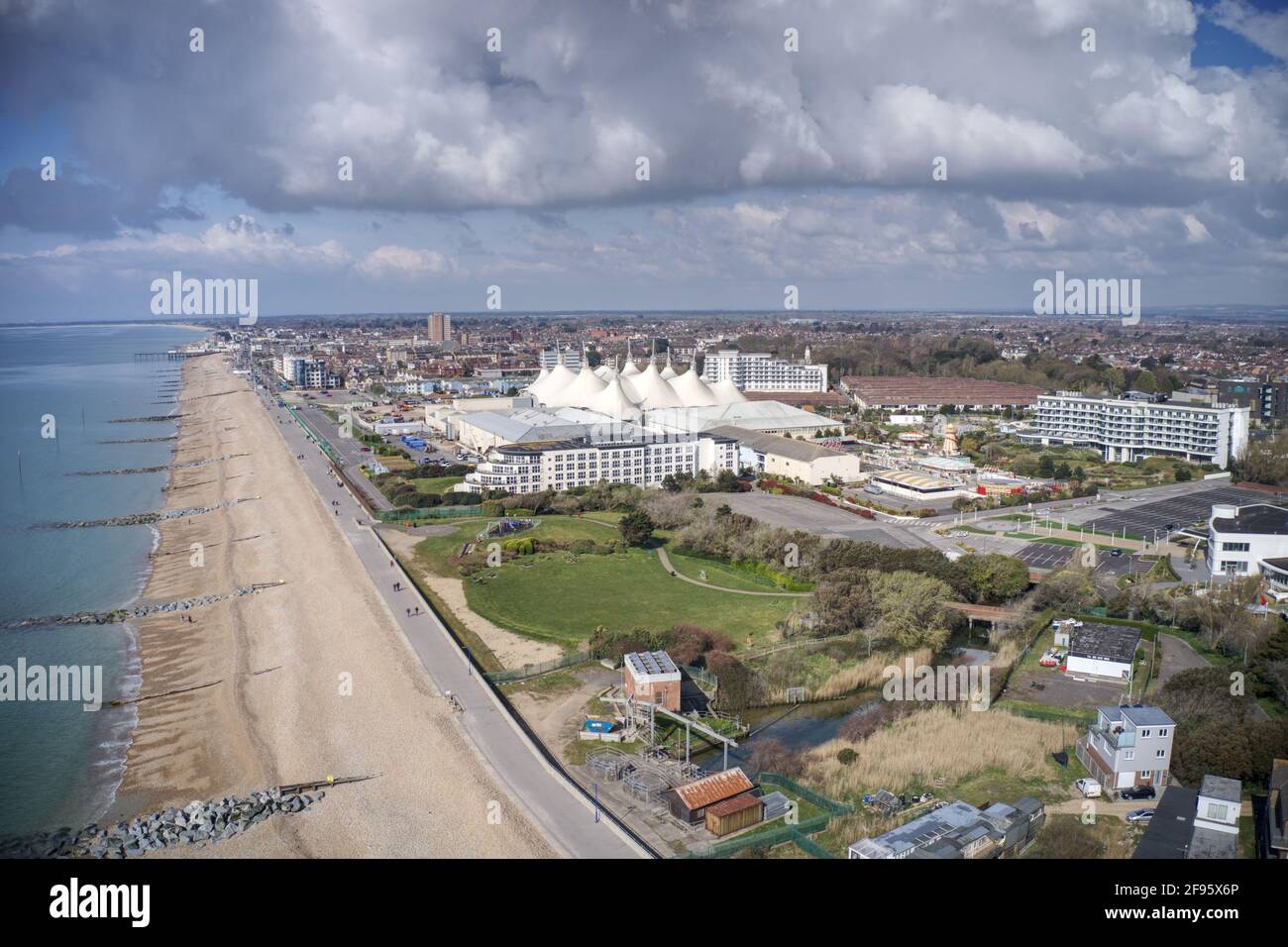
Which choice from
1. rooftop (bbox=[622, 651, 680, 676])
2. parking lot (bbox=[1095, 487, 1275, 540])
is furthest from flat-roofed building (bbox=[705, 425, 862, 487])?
rooftop (bbox=[622, 651, 680, 676])

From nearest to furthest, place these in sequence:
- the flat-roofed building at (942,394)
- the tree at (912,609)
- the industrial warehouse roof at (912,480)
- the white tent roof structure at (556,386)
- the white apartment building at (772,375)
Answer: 1. the tree at (912,609)
2. the industrial warehouse roof at (912,480)
3. the white tent roof structure at (556,386)
4. the flat-roofed building at (942,394)
5. the white apartment building at (772,375)

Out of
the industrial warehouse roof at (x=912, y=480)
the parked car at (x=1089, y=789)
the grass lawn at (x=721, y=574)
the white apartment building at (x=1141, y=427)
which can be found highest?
the white apartment building at (x=1141, y=427)

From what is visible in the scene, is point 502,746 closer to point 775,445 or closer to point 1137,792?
point 1137,792

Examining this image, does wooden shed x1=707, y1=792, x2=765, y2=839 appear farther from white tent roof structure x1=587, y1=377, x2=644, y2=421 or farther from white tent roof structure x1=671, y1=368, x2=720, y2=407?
white tent roof structure x1=671, y1=368, x2=720, y2=407

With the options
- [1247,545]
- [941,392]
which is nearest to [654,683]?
[1247,545]

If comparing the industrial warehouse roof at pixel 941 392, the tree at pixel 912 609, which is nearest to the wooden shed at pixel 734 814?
the tree at pixel 912 609

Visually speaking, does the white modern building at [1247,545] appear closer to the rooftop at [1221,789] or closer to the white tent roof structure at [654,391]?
the rooftop at [1221,789]
